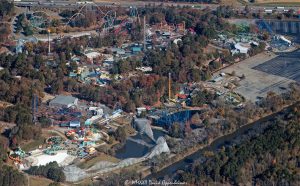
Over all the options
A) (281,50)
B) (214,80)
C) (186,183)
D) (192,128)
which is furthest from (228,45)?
(186,183)

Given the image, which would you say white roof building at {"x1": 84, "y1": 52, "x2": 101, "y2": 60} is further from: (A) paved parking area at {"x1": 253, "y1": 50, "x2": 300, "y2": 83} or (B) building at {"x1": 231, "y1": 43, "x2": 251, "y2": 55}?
(A) paved parking area at {"x1": 253, "y1": 50, "x2": 300, "y2": 83}

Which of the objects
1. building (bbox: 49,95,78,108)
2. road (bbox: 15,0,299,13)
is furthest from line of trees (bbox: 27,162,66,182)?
road (bbox: 15,0,299,13)

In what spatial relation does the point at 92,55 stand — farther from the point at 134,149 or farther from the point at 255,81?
the point at 134,149

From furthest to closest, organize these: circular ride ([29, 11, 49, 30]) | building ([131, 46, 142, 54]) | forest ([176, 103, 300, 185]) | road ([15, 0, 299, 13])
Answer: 1. road ([15, 0, 299, 13])
2. circular ride ([29, 11, 49, 30])
3. building ([131, 46, 142, 54])
4. forest ([176, 103, 300, 185])

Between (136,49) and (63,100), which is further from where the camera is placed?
(136,49)

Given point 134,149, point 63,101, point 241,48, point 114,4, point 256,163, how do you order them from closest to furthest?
point 256,163
point 134,149
point 63,101
point 241,48
point 114,4

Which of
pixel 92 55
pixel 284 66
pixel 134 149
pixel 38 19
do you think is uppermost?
pixel 38 19

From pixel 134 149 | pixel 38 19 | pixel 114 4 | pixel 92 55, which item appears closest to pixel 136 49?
pixel 92 55
